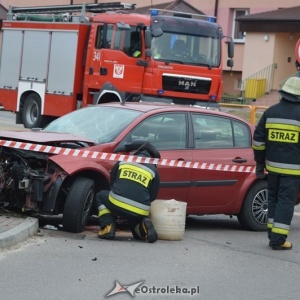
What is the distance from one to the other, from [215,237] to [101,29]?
36.6 feet

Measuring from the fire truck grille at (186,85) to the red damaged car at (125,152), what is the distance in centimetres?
870

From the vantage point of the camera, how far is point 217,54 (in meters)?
20.3

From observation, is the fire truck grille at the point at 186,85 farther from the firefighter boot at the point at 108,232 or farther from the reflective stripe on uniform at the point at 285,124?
the firefighter boot at the point at 108,232

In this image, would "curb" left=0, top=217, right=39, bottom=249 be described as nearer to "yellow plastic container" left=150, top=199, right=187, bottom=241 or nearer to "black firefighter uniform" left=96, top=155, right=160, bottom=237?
"black firefighter uniform" left=96, top=155, right=160, bottom=237

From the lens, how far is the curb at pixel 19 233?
832 cm

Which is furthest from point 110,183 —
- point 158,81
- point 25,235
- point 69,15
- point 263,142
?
point 69,15

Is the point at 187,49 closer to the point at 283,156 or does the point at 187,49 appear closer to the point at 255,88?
the point at 283,156

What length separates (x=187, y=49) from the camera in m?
19.8

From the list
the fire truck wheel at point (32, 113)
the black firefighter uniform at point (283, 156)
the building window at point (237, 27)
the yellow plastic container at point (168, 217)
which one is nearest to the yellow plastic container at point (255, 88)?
the building window at point (237, 27)

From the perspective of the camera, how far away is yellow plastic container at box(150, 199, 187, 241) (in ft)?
30.6

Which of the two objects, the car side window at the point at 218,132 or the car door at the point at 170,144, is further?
the car side window at the point at 218,132

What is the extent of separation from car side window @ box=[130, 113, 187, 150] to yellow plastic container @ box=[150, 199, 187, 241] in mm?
Answer: 919

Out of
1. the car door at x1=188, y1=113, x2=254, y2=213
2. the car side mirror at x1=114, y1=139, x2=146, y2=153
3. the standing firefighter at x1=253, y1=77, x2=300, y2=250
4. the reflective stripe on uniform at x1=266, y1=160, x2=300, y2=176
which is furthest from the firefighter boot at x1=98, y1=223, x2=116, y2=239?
the reflective stripe on uniform at x1=266, y1=160, x2=300, y2=176

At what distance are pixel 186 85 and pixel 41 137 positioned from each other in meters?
10.6
